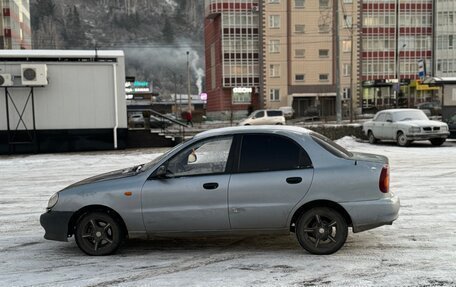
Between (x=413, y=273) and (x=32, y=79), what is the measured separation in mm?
17704

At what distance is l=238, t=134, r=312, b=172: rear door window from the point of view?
20.0 ft

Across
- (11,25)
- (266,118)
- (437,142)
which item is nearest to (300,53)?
(266,118)

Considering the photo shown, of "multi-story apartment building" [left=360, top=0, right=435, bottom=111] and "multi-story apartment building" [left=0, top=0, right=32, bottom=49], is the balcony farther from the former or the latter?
"multi-story apartment building" [left=0, top=0, right=32, bottom=49]

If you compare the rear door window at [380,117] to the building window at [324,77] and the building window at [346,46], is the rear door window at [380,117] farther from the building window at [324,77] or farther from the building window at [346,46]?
the building window at [346,46]

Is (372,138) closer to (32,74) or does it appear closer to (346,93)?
(32,74)

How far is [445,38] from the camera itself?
73.5 metres

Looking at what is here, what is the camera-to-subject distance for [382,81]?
235 ft

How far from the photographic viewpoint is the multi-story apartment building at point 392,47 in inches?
2842

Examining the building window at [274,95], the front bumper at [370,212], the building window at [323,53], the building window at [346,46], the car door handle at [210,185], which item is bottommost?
the front bumper at [370,212]

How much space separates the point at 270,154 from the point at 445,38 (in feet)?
250

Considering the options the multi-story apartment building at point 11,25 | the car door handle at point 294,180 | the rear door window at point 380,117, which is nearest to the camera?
the car door handle at point 294,180

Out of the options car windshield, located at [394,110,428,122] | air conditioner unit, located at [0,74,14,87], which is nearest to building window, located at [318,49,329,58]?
car windshield, located at [394,110,428,122]

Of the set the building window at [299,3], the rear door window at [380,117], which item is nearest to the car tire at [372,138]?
the rear door window at [380,117]

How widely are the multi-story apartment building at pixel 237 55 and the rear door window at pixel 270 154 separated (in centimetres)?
6064
